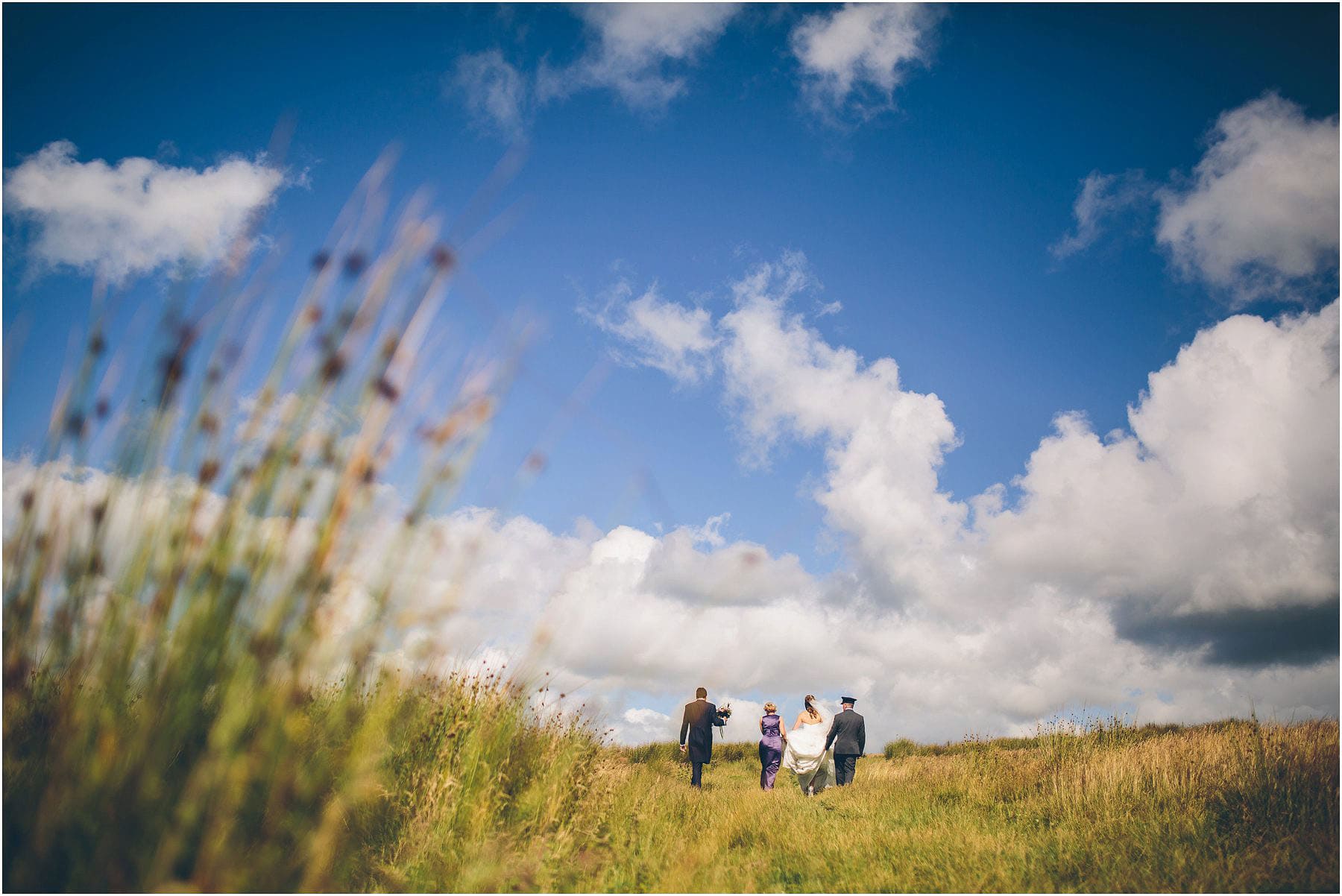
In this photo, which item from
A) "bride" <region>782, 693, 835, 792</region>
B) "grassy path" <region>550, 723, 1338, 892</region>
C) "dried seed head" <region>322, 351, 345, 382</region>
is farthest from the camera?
"bride" <region>782, 693, 835, 792</region>

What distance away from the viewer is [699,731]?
9.05 m

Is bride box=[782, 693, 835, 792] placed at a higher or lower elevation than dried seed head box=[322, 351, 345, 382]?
lower

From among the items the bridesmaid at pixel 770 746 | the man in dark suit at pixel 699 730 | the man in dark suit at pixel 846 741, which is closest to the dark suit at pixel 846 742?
the man in dark suit at pixel 846 741

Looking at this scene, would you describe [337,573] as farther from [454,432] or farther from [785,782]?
[785,782]

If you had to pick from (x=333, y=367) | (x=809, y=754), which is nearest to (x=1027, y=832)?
(x=809, y=754)

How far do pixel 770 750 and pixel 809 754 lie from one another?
2.44ft

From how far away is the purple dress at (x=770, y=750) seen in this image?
9.15 metres

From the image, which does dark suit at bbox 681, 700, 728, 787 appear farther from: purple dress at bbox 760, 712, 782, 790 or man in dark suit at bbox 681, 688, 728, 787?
purple dress at bbox 760, 712, 782, 790

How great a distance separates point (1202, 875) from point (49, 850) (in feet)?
16.6

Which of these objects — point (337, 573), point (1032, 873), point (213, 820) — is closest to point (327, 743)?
point (213, 820)

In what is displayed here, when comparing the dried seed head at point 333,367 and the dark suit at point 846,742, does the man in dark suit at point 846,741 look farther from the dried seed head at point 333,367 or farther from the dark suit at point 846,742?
the dried seed head at point 333,367

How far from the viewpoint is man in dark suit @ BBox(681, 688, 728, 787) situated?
8961 mm

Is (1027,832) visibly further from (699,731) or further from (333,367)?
(333,367)

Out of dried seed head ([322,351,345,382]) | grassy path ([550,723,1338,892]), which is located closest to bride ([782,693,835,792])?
grassy path ([550,723,1338,892])
